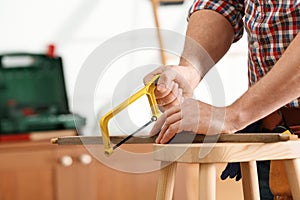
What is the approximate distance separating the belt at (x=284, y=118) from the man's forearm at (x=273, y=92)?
11cm

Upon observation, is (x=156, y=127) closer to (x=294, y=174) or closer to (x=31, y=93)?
(x=294, y=174)

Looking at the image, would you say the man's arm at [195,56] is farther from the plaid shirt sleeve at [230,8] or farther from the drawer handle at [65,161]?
the drawer handle at [65,161]

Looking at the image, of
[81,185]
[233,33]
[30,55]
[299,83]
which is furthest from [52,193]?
[299,83]

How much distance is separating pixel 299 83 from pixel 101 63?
0.36 metres

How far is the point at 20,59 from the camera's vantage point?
3090mm

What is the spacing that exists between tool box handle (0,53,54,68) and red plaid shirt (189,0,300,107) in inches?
65.7

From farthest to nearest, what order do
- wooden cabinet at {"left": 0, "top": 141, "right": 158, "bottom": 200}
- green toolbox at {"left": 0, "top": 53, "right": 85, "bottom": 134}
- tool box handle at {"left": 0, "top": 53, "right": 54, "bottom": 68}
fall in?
tool box handle at {"left": 0, "top": 53, "right": 54, "bottom": 68}
green toolbox at {"left": 0, "top": 53, "right": 85, "bottom": 134}
wooden cabinet at {"left": 0, "top": 141, "right": 158, "bottom": 200}

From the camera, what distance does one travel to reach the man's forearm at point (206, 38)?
138 centimetres

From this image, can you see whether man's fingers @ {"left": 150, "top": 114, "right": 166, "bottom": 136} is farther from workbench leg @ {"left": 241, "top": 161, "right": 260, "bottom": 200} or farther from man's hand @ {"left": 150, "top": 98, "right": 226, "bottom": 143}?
workbench leg @ {"left": 241, "top": 161, "right": 260, "bottom": 200}

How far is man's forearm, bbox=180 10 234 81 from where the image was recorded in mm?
1376

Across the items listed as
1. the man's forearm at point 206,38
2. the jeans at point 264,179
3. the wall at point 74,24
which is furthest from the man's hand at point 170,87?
the wall at point 74,24

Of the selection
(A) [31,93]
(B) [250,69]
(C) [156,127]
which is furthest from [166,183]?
(A) [31,93]

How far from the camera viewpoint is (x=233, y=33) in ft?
4.88

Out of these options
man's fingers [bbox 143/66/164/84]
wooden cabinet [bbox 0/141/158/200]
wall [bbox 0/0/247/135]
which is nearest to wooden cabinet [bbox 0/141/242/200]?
wooden cabinet [bbox 0/141/158/200]
